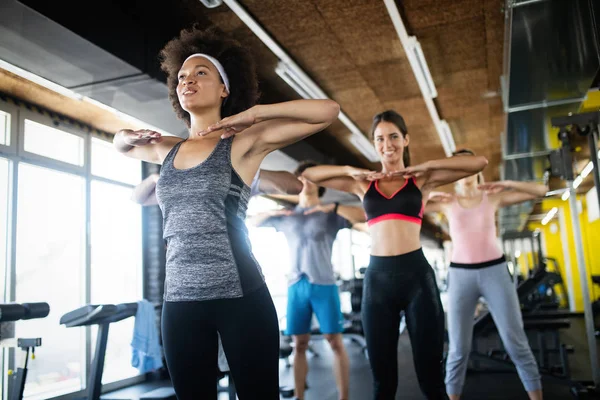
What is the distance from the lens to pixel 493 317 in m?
3.09

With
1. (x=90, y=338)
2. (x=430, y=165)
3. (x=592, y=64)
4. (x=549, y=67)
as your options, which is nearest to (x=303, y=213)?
(x=430, y=165)

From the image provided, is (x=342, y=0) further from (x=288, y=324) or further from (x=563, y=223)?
(x=563, y=223)

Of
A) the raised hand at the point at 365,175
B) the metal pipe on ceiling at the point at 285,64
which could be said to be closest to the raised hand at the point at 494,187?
the raised hand at the point at 365,175

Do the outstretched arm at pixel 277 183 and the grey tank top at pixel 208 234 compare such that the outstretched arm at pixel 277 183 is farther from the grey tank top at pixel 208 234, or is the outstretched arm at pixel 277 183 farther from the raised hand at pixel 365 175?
the raised hand at pixel 365 175

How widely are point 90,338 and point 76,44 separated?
3311 millimetres

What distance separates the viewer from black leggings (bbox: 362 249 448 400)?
213 centimetres

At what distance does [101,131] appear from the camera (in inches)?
229

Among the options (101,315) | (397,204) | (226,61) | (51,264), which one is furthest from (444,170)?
(51,264)

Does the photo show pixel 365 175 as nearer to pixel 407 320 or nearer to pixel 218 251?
pixel 407 320

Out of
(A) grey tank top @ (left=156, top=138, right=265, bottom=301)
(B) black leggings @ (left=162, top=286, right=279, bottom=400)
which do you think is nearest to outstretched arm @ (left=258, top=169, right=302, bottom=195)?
(A) grey tank top @ (left=156, top=138, right=265, bottom=301)

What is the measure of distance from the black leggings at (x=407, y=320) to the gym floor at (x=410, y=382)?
197 centimetres

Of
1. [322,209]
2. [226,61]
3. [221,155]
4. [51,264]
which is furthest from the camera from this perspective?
[51,264]

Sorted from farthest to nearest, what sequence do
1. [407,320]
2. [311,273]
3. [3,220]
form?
[3,220], [311,273], [407,320]

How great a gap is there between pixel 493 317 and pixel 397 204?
1235 millimetres
